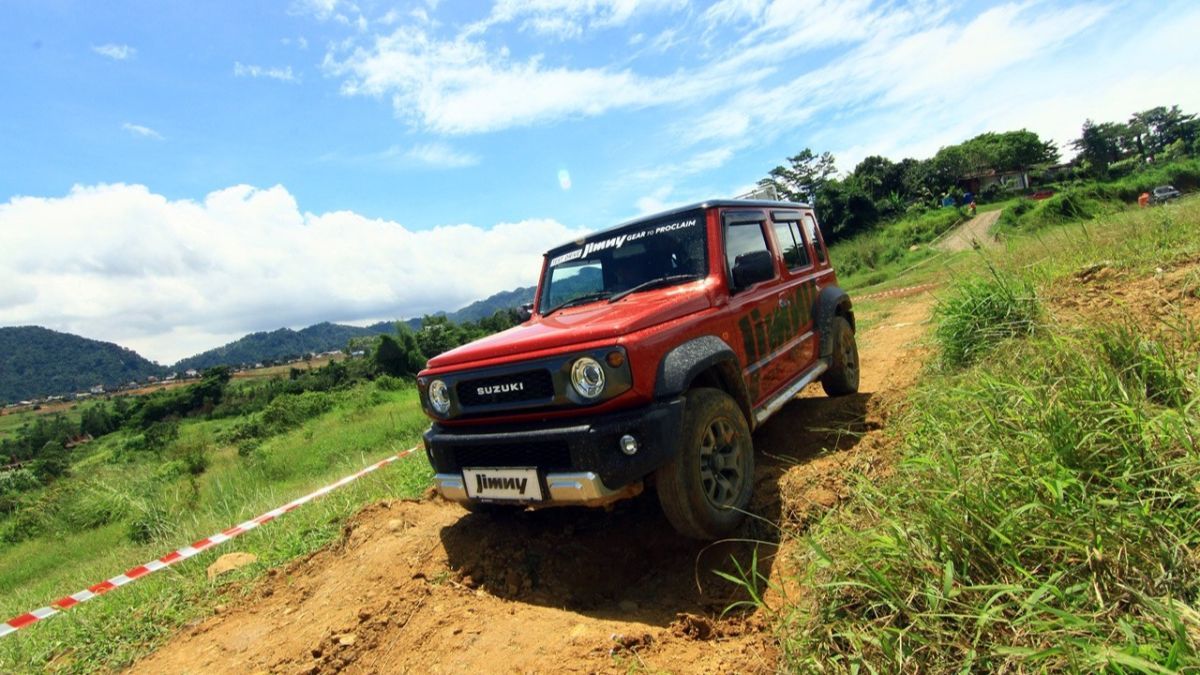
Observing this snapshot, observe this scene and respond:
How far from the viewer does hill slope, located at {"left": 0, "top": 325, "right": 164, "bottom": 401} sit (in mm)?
131250

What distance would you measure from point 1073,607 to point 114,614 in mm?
4810

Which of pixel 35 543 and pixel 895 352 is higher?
pixel 895 352

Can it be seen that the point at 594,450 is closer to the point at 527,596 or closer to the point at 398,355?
the point at 527,596

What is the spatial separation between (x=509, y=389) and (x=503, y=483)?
0.45m

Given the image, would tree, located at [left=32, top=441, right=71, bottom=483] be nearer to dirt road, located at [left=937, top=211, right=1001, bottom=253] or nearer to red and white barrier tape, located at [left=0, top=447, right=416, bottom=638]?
red and white barrier tape, located at [left=0, top=447, right=416, bottom=638]

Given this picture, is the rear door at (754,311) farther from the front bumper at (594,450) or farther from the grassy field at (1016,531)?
the front bumper at (594,450)

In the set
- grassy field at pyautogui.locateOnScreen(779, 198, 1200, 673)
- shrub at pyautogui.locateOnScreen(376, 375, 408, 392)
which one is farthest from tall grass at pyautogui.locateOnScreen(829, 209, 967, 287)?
shrub at pyautogui.locateOnScreen(376, 375, 408, 392)

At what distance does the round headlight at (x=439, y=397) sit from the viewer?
10.6 ft

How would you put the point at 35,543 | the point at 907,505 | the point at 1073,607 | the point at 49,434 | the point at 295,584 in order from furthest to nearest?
the point at 49,434 → the point at 35,543 → the point at 295,584 → the point at 907,505 → the point at 1073,607

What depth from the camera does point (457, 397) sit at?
3.14 meters

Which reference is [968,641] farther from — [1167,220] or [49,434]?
[49,434]

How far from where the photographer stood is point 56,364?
143 metres

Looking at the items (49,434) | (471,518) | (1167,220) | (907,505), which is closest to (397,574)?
(471,518)

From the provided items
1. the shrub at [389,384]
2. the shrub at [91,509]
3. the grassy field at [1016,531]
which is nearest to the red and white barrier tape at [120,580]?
the grassy field at [1016,531]
